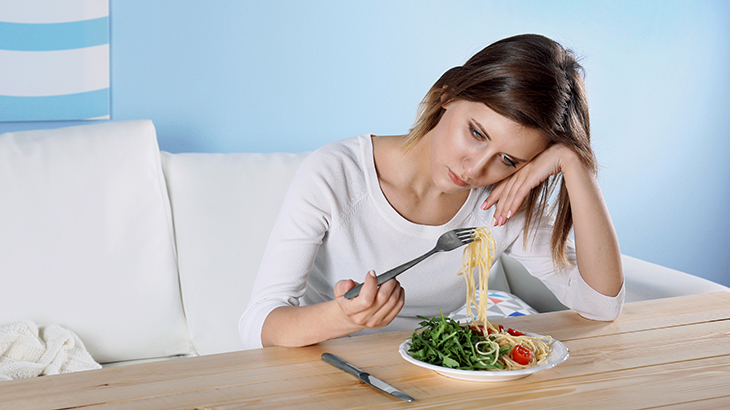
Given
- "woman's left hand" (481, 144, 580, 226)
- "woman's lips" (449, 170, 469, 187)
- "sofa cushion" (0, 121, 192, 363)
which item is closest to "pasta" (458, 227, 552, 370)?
"woman's lips" (449, 170, 469, 187)

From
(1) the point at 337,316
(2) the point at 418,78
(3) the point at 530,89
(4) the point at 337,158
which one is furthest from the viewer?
(2) the point at 418,78

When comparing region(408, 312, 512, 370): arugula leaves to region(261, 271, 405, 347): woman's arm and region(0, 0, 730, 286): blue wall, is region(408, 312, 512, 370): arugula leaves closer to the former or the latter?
region(261, 271, 405, 347): woman's arm

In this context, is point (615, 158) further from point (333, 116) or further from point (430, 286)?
point (430, 286)

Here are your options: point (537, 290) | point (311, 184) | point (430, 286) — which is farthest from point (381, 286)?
point (537, 290)

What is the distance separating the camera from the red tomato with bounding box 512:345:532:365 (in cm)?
92

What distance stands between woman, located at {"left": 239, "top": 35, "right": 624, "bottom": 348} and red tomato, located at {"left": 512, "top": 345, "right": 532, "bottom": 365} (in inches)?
7.4

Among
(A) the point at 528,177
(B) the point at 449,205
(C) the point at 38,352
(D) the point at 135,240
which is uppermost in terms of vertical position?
(A) the point at 528,177

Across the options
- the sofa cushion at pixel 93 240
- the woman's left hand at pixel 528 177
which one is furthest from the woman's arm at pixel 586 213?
the sofa cushion at pixel 93 240

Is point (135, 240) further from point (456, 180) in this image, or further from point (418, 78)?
point (418, 78)

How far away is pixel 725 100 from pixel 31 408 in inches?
125

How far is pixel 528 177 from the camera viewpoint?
135cm

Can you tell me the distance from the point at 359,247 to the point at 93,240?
0.87 metres

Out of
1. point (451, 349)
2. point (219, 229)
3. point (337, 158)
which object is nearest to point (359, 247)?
point (337, 158)

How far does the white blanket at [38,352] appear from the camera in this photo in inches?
59.9
